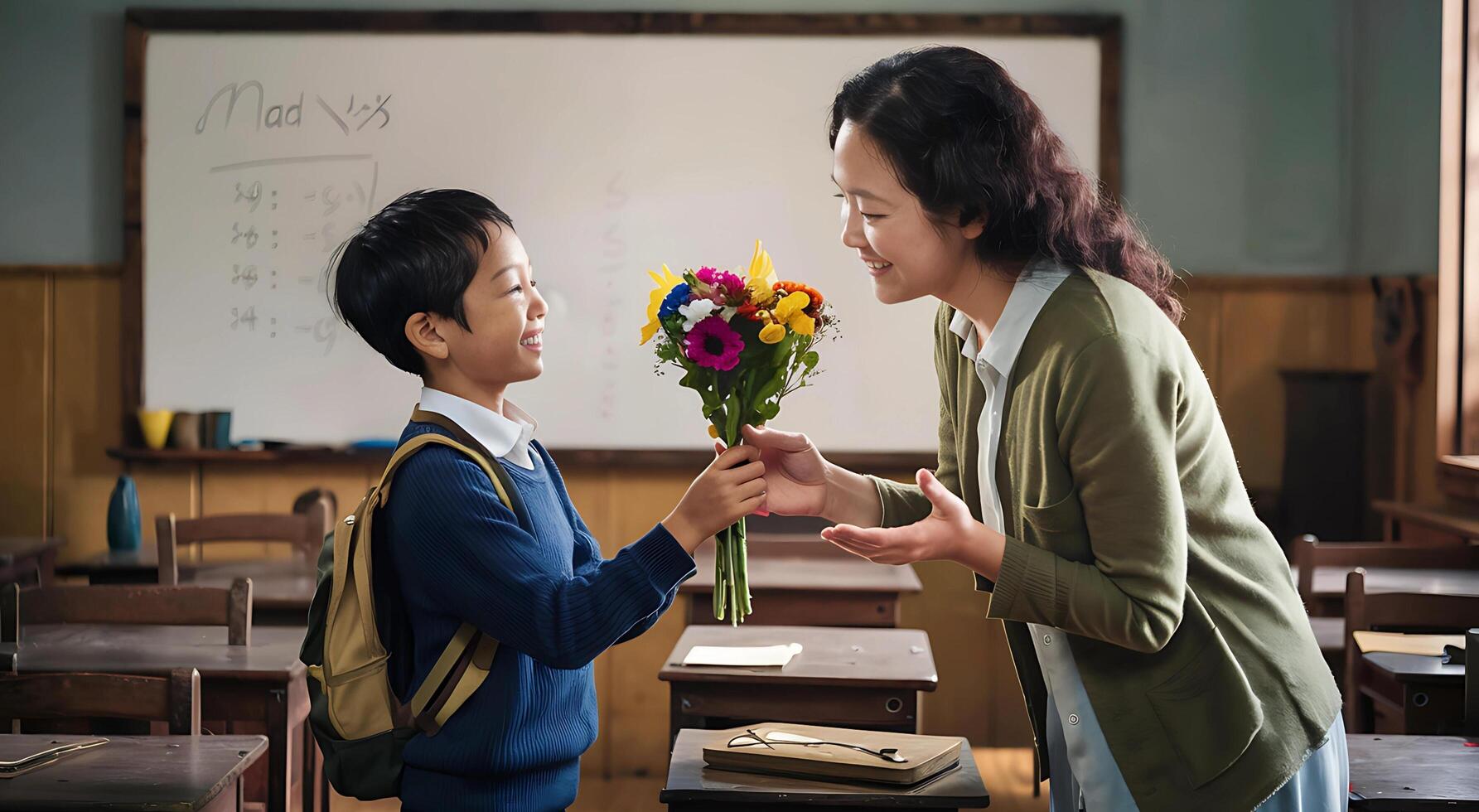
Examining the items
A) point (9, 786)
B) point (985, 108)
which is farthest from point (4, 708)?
point (985, 108)

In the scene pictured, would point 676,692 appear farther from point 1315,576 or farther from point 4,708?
point 1315,576

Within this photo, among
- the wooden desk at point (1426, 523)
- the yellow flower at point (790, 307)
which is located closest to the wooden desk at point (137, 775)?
the yellow flower at point (790, 307)

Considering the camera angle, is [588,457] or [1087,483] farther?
[588,457]

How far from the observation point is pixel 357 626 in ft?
4.57

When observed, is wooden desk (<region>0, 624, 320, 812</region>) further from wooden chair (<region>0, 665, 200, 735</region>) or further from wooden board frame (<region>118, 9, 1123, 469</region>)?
wooden board frame (<region>118, 9, 1123, 469</region>)

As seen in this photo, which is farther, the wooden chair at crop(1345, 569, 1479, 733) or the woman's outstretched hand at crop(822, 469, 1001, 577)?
the wooden chair at crop(1345, 569, 1479, 733)

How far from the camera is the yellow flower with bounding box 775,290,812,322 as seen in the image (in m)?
1.54

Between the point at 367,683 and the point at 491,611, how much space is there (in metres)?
0.16

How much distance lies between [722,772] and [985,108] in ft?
3.29

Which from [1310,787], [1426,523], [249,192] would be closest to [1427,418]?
[1426,523]

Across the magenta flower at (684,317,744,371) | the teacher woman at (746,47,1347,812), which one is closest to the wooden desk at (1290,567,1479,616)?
the teacher woman at (746,47,1347,812)

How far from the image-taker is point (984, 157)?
4.38 feet

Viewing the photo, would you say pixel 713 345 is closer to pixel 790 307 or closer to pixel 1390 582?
pixel 790 307

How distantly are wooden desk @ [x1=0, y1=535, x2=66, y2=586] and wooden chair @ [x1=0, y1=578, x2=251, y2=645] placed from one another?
46.3 inches
